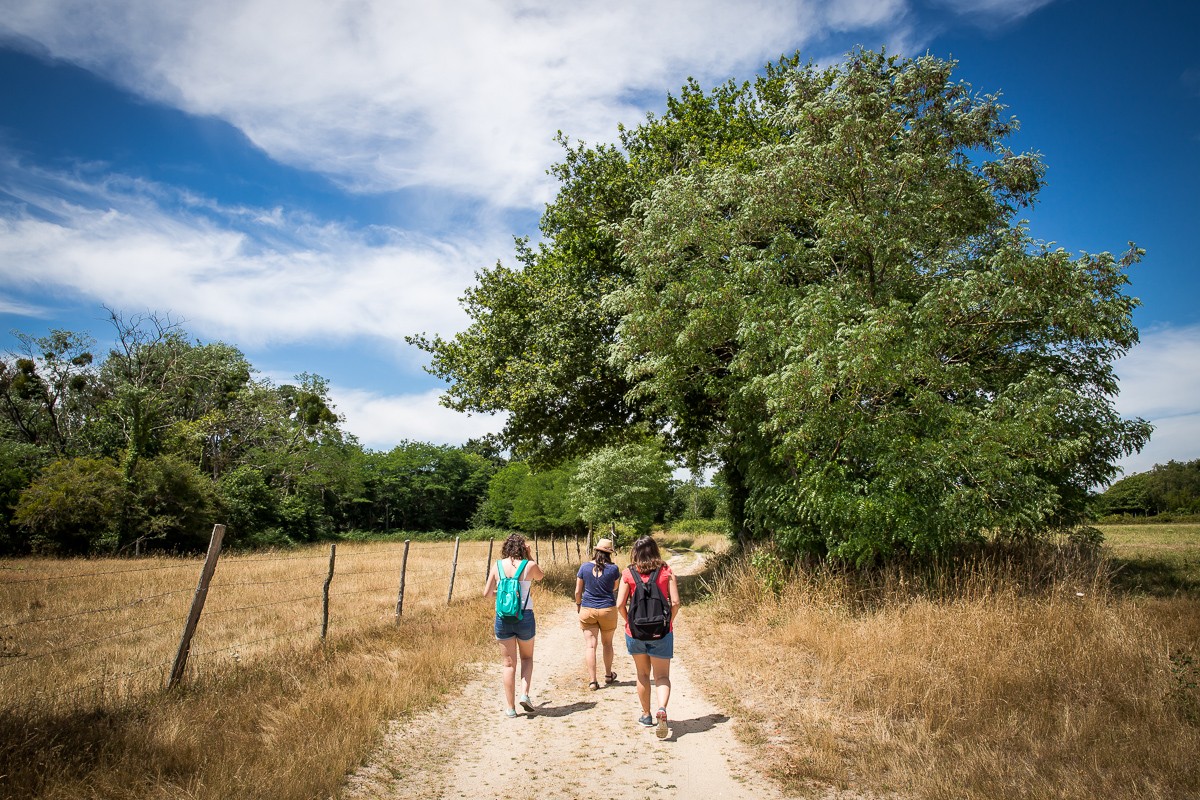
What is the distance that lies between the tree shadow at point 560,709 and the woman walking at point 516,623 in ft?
0.36

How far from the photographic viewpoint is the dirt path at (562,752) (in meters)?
4.62

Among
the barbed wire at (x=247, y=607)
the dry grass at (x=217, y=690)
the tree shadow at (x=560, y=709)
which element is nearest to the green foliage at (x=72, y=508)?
the dry grass at (x=217, y=690)

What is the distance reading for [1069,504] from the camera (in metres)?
10.8

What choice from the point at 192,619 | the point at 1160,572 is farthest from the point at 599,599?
the point at 1160,572

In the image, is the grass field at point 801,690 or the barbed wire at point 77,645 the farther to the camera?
the barbed wire at point 77,645

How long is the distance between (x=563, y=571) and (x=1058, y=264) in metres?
17.6

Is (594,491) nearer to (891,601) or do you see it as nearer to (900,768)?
(891,601)

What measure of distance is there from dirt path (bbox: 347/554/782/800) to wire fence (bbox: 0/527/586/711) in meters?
3.13

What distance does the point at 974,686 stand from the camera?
6.11 metres

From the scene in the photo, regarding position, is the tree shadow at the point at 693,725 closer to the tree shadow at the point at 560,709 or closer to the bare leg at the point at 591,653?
the tree shadow at the point at 560,709

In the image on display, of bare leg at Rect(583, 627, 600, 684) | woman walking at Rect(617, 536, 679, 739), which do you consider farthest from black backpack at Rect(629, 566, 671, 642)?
bare leg at Rect(583, 627, 600, 684)

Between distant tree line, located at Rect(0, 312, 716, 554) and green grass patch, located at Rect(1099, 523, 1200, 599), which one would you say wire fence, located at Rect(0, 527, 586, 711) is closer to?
distant tree line, located at Rect(0, 312, 716, 554)

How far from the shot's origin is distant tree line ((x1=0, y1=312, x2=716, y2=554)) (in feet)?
93.1

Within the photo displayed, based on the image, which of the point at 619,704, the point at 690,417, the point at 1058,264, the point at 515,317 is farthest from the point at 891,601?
the point at 515,317
